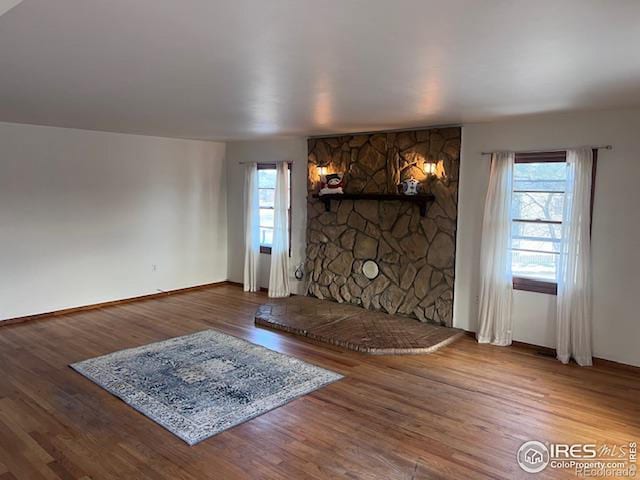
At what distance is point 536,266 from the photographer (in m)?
5.02

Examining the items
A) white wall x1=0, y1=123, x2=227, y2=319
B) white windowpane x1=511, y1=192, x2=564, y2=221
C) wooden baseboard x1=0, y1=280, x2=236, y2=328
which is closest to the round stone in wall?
white windowpane x1=511, y1=192, x2=564, y2=221

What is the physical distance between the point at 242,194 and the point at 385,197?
2.98 meters

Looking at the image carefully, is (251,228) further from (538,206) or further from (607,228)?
(607,228)

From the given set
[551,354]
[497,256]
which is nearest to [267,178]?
[497,256]

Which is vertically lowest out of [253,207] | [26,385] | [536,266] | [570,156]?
[26,385]

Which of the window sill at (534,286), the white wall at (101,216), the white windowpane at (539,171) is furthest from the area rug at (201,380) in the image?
the white windowpane at (539,171)

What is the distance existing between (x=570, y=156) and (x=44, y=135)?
6172 mm

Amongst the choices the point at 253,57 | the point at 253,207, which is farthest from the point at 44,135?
the point at 253,57

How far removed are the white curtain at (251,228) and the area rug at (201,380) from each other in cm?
257

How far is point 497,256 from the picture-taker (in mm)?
5117

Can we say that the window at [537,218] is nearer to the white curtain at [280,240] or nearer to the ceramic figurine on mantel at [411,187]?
the ceramic figurine on mantel at [411,187]

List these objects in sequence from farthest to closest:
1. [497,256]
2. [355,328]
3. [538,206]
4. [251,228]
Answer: [251,228], [355,328], [497,256], [538,206]

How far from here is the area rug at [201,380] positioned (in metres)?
3.43

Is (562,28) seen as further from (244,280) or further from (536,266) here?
(244,280)
